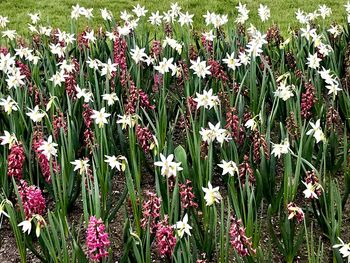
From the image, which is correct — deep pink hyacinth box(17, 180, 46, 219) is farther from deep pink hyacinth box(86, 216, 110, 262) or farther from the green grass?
the green grass

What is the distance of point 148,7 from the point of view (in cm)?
852

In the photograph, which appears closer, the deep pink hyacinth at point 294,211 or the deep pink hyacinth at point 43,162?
the deep pink hyacinth at point 294,211

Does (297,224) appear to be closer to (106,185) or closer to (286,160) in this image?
(286,160)

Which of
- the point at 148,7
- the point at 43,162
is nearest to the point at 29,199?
the point at 43,162

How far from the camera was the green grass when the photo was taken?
7.96 m

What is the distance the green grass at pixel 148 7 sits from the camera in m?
7.96

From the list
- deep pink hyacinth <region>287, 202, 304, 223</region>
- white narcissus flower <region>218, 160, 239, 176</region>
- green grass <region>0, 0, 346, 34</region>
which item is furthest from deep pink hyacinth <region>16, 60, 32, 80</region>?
green grass <region>0, 0, 346, 34</region>

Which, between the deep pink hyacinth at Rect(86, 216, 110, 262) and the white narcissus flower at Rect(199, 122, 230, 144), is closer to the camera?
the deep pink hyacinth at Rect(86, 216, 110, 262)

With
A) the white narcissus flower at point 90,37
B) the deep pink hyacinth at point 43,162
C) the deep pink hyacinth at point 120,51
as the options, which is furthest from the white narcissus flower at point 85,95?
the white narcissus flower at point 90,37

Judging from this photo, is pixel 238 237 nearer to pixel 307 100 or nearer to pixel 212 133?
pixel 212 133

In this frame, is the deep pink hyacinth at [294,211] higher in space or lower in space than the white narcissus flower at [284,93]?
lower

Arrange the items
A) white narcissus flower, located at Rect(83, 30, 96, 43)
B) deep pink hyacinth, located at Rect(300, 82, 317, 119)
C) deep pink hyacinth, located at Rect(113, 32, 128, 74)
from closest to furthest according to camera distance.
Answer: deep pink hyacinth, located at Rect(300, 82, 317, 119), deep pink hyacinth, located at Rect(113, 32, 128, 74), white narcissus flower, located at Rect(83, 30, 96, 43)

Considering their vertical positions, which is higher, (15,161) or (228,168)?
(15,161)

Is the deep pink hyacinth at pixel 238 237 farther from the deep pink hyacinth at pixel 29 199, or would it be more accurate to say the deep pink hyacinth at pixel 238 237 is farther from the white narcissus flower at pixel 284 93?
the white narcissus flower at pixel 284 93
